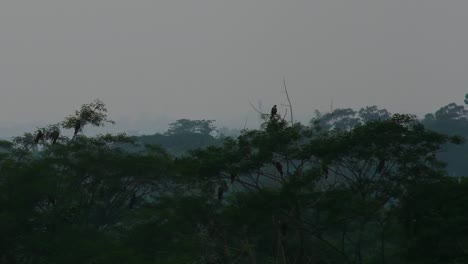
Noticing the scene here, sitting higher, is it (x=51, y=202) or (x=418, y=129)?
(x=418, y=129)

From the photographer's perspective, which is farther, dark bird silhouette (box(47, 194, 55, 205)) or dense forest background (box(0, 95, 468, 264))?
dark bird silhouette (box(47, 194, 55, 205))

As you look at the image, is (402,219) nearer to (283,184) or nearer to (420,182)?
(420,182)

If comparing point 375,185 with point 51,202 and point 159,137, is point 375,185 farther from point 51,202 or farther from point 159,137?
point 159,137

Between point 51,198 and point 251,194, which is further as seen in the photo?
point 251,194

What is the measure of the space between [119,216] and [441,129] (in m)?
51.5

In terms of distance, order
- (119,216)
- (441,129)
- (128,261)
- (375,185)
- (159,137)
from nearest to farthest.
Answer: (128,261), (375,185), (119,216), (441,129), (159,137)

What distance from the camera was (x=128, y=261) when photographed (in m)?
16.5

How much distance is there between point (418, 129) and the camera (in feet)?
57.0

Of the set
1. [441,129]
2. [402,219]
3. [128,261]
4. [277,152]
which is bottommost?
[128,261]

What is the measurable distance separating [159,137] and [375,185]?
56256 mm

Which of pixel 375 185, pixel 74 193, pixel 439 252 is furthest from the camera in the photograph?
pixel 74 193

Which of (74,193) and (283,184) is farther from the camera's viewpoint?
(74,193)

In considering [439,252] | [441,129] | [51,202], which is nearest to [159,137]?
[441,129]

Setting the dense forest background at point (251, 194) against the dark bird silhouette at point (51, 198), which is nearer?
the dense forest background at point (251, 194)
